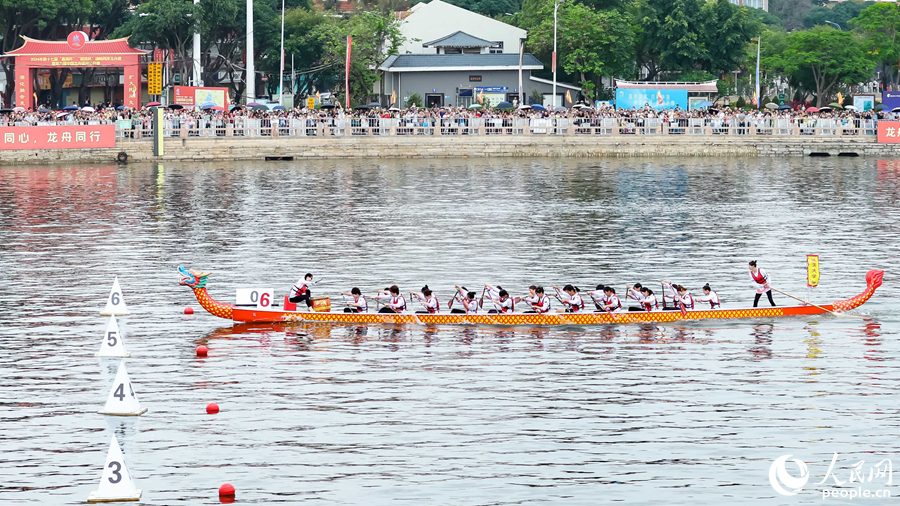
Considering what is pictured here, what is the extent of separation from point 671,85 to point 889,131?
21.7 m

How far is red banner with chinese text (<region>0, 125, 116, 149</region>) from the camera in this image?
3034 inches

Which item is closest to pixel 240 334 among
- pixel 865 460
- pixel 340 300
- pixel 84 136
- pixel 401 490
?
pixel 340 300

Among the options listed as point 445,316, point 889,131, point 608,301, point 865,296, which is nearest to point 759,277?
point 865,296

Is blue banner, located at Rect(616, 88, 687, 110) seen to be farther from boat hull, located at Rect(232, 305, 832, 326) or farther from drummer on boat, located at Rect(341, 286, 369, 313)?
drummer on boat, located at Rect(341, 286, 369, 313)

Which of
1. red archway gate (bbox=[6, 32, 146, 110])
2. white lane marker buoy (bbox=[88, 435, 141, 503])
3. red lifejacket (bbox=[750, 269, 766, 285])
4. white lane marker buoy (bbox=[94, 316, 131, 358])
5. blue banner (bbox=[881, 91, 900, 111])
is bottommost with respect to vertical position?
white lane marker buoy (bbox=[88, 435, 141, 503])

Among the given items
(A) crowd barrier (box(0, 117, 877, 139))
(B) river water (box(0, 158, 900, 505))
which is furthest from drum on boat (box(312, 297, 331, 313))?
(A) crowd barrier (box(0, 117, 877, 139))

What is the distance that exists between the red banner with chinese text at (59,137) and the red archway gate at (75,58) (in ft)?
61.5

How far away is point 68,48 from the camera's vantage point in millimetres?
99500

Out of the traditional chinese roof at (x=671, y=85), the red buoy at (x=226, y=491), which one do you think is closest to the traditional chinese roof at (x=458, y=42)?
the traditional chinese roof at (x=671, y=85)

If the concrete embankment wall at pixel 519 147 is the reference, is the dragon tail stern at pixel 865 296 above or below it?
below

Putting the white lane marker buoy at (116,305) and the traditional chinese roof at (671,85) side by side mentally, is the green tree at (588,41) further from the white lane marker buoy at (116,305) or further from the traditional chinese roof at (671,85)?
the white lane marker buoy at (116,305)

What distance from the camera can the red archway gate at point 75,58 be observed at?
9756 cm

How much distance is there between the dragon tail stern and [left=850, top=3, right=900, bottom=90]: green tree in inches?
3503

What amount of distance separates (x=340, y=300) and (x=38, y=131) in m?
45.9
